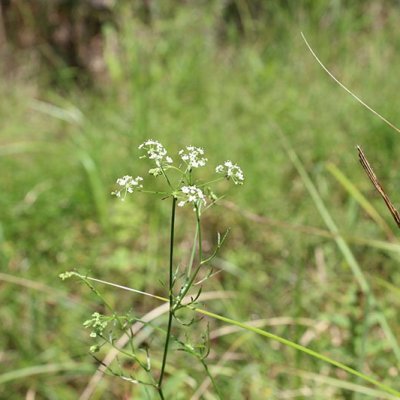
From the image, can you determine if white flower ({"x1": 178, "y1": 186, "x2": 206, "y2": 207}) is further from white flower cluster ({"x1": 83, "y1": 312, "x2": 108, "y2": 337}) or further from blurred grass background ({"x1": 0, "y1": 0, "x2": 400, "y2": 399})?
blurred grass background ({"x1": 0, "y1": 0, "x2": 400, "y2": 399})

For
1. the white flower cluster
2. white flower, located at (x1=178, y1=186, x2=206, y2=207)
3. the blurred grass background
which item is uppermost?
the blurred grass background

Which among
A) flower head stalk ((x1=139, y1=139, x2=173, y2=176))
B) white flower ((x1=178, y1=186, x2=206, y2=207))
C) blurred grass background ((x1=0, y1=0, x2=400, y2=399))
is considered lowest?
white flower ((x1=178, y1=186, x2=206, y2=207))

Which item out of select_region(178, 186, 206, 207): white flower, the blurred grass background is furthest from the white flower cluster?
the blurred grass background

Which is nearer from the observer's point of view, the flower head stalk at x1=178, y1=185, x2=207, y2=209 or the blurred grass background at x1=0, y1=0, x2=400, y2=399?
the flower head stalk at x1=178, y1=185, x2=207, y2=209

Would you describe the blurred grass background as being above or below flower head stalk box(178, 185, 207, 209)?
above

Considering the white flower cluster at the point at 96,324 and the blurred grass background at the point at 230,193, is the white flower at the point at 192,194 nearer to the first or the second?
the white flower cluster at the point at 96,324

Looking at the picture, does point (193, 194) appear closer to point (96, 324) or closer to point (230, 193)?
point (96, 324)

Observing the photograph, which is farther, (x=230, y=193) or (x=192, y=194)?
(x=230, y=193)

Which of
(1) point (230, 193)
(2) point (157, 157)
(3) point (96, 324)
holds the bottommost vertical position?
(3) point (96, 324)

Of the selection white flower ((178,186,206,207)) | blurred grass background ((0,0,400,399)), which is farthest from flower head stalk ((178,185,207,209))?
blurred grass background ((0,0,400,399))

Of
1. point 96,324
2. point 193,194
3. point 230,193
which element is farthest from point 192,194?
point 230,193
